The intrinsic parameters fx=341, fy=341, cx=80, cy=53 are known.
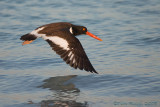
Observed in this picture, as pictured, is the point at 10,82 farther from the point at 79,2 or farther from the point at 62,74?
the point at 79,2

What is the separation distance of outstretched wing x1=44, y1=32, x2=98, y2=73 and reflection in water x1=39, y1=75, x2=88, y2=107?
417mm

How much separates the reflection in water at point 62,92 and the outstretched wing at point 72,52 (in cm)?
42

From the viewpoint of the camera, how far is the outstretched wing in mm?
5602

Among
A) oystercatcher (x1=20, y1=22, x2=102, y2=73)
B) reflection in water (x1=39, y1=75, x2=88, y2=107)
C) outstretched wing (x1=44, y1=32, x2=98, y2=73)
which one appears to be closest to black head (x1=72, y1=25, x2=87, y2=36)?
oystercatcher (x1=20, y1=22, x2=102, y2=73)

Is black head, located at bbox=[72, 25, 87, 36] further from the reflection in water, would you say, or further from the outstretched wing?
the reflection in water

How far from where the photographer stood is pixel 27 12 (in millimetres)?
10703

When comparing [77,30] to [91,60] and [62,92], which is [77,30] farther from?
[62,92]

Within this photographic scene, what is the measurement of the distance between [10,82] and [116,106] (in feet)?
6.76

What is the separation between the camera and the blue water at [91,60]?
520 cm

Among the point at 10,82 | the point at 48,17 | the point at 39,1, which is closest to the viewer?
the point at 10,82

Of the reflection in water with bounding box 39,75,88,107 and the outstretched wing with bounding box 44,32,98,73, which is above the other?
the outstretched wing with bounding box 44,32,98,73

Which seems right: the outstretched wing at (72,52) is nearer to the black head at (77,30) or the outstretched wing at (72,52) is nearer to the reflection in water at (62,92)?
the reflection in water at (62,92)

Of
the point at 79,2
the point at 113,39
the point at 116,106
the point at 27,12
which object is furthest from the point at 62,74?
the point at 79,2

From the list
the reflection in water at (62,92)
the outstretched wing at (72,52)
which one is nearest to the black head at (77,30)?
the outstretched wing at (72,52)
